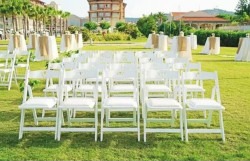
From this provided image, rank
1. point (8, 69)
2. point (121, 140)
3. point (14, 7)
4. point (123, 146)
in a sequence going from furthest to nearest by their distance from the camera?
point (14, 7)
point (8, 69)
point (121, 140)
point (123, 146)

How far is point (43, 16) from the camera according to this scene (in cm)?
6300

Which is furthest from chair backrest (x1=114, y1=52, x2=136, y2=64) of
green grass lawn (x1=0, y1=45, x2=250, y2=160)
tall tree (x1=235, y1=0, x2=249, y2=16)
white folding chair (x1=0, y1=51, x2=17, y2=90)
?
tall tree (x1=235, y1=0, x2=249, y2=16)

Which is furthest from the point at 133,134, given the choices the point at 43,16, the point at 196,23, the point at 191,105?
the point at 196,23

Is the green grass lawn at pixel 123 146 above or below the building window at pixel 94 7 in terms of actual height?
below

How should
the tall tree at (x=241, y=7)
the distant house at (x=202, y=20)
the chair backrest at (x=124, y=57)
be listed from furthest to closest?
the tall tree at (x=241, y=7) → the distant house at (x=202, y=20) → the chair backrest at (x=124, y=57)

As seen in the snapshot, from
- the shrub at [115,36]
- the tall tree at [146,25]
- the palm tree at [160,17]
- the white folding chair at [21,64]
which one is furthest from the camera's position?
the palm tree at [160,17]

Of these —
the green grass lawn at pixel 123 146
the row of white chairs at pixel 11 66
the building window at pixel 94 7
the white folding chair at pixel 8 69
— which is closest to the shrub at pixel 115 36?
the row of white chairs at pixel 11 66

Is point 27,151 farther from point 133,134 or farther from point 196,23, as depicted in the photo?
point 196,23

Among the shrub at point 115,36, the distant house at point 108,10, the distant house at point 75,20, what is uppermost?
the distant house at point 108,10

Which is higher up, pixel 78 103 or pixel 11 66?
pixel 11 66

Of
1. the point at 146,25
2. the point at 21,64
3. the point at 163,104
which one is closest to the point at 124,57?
the point at 21,64

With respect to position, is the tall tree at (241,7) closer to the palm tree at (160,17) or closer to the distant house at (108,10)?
the palm tree at (160,17)

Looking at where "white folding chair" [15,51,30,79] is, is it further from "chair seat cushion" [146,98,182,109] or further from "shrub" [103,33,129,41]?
"shrub" [103,33,129,41]

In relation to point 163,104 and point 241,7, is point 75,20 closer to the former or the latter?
point 241,7
